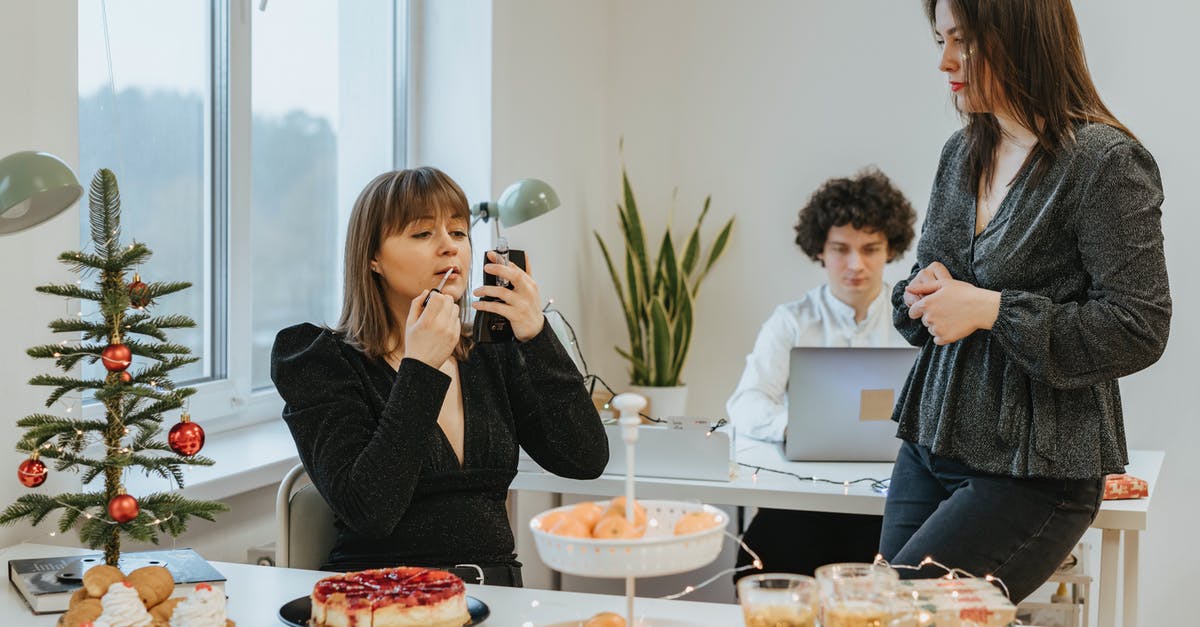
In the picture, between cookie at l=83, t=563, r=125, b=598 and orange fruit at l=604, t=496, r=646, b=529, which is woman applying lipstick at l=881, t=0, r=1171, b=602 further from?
cookie at l=83, t=563, r=125, b=598

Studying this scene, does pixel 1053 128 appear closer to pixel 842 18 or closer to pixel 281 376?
pixel 281 376

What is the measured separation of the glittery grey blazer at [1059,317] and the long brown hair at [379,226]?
883 mm

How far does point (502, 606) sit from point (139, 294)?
2.13 ft

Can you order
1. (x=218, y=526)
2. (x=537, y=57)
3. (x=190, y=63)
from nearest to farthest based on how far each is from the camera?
(x=218, y=526) → (x=190, y=63) → (x=537, y=57)

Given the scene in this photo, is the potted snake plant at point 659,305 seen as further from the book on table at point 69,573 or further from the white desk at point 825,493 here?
the book on table at point 69,573

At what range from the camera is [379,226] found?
6.44 ft

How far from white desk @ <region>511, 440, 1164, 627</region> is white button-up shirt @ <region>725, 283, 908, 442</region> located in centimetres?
43

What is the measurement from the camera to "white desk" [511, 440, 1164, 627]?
6.90 feet

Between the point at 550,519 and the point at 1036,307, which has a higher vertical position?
the point at 1036,307

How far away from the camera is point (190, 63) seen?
2.54m

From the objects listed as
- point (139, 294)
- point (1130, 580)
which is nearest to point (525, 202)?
point (139, 294)

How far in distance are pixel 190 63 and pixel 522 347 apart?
118cm

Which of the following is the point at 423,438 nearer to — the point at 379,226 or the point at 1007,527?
the point at 379,226

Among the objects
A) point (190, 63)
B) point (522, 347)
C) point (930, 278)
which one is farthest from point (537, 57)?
point (930, 278)
